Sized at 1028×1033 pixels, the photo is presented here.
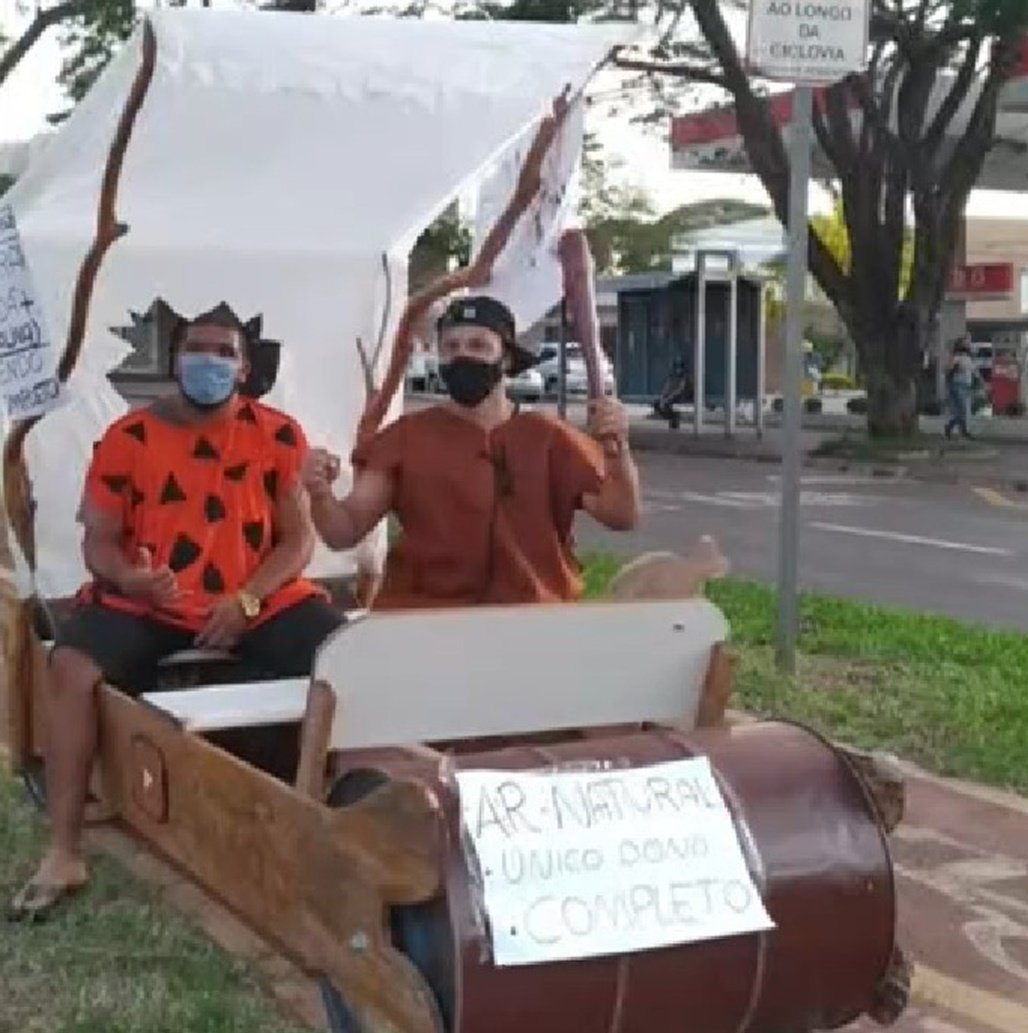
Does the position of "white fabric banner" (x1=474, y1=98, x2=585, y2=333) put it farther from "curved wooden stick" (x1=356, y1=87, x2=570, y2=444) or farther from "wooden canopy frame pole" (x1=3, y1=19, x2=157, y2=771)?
"wooden canopy frame pole" (x1=3, y1=19, x2=157, y2=771)

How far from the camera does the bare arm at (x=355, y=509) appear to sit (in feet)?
16.0

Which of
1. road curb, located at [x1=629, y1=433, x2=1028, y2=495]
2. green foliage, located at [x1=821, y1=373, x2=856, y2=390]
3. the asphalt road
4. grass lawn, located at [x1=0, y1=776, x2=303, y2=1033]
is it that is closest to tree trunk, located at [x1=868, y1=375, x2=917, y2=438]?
road curb, located at [x1=629, y1=433, x2=1028, y2=495]

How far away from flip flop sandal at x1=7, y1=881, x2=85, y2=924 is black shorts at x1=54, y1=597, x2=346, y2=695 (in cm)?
51

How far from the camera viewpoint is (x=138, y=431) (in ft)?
16.8

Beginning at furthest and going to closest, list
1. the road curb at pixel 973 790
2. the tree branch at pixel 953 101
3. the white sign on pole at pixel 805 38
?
the tree branch at pixel 953 101
the white sign on pole at pixel 805 38
the road curb at pixel 973 790

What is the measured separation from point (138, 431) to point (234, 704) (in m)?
0.97

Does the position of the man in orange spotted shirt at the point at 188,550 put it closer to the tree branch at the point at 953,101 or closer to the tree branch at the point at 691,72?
the tree branch at the point at 953,101

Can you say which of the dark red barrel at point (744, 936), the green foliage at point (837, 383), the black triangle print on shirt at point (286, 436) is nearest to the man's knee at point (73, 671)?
the black triangle print on shirt at point (286, 436)

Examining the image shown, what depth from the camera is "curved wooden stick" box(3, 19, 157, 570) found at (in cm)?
522

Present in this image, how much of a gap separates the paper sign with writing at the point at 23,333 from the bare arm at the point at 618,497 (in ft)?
4.91

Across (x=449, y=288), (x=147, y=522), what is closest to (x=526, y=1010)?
(x=147, y=522)

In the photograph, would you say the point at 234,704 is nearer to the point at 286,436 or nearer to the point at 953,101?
the point at 286,436

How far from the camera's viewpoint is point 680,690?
4082 mm

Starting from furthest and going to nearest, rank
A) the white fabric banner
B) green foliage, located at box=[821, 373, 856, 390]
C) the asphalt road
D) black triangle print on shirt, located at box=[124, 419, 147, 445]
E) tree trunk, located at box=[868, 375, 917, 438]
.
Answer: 1. green foliage, located at box=[821, 373, 856, 390]
2. tree trunk, located at box=[868, 375, 917, 438]
3. the asphalt road
4. the white fabric banner
5. black triangle print on shirt, located at box=[124, 419, 147, 445]
